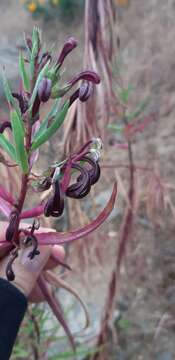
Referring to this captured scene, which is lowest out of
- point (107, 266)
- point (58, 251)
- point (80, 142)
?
point (107, 266)

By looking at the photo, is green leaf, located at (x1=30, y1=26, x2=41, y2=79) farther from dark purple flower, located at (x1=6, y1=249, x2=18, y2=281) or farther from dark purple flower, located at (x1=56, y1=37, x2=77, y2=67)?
dark purple flower, located at (x1=6, y1=249, x2=18, y2=281)

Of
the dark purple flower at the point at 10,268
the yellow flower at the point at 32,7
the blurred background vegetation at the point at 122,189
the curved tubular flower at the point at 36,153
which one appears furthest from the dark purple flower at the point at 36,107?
the yellow flower at the point at 32,7

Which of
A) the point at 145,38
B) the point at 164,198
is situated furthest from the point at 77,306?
the point at 145,38

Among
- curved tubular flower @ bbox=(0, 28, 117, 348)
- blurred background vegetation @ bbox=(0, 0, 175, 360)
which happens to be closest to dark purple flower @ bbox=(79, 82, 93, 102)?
curved tubular flower @ bbox=(0, 28, 117, 348)

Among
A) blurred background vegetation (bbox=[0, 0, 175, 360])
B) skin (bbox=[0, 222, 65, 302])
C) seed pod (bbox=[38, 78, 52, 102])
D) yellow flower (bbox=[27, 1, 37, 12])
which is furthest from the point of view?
yellow flower (bbox=[27, 1, 37, 12])

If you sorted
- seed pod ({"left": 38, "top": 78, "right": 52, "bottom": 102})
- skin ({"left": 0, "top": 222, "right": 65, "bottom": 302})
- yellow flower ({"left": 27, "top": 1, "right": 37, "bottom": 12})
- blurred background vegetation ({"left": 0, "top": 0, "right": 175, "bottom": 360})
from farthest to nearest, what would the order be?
yellow flower ({"left": 27, "top": 1, "right": 37, "bottom": 12}), blurred background vegetation ({"left": 0, "top": 0, "right": 175, "bottom": 360}), skin ({"left": 0, "top": 222, "right": 65, "bottom": 302}), seed pod ({"left": 38, "top": 78, "right": 52, "bottom": 102})

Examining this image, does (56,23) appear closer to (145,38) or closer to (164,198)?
(145,38)

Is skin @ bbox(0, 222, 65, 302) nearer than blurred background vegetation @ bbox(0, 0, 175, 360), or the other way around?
skin @ bbox(0, 222, 65, 302)

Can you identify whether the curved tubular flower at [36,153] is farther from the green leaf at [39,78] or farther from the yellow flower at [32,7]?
the yellow flower at [32,7]
